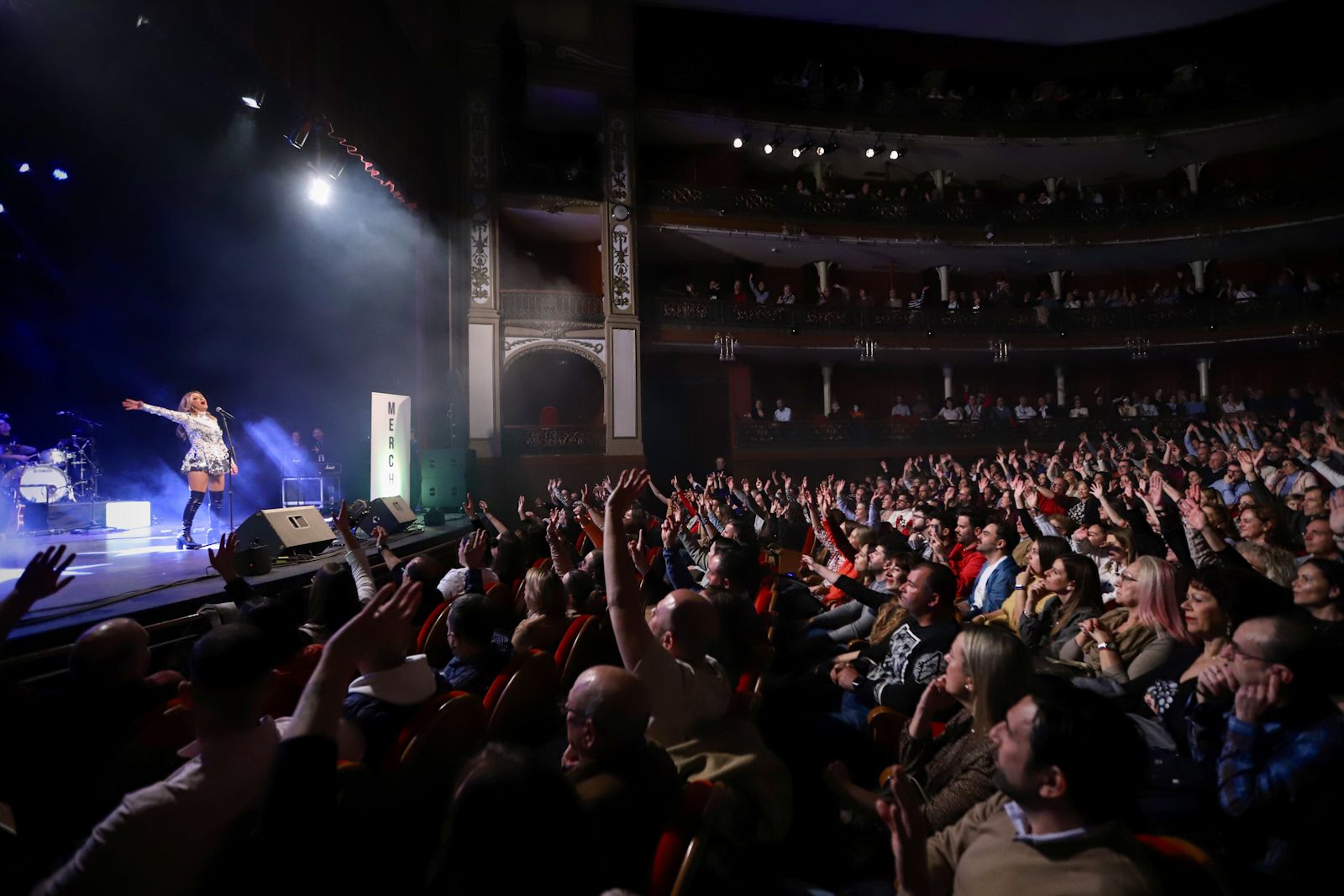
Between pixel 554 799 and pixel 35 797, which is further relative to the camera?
pixel 35 797

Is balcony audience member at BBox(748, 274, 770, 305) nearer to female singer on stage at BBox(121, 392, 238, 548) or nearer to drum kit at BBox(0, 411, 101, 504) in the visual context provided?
female singer on stage at BBox(121, 392, 238, 548)

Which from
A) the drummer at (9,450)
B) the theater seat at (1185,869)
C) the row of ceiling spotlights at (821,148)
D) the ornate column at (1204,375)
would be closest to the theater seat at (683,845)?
the theater seat at (1185,869)

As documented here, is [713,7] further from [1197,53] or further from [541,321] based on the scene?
[1197,53]

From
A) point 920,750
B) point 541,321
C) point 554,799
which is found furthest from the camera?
point 541,321

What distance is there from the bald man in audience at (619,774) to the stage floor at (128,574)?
3.12 metres

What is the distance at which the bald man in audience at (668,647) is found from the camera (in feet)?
6.52

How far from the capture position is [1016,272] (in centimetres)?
1941

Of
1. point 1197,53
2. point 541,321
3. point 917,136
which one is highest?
point 1197,53

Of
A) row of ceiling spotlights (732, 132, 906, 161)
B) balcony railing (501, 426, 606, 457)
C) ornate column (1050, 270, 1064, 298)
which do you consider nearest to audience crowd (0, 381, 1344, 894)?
balcony railing (501, 426, 606, 457)

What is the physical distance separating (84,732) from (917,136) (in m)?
18.8

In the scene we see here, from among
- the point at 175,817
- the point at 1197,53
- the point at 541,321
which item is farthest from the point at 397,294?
the point at 1197,53

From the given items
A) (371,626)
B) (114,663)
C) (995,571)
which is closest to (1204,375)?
(995,571)

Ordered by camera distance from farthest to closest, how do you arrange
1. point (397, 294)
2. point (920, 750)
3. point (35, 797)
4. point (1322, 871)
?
point (397, 294) → point (920, 750) → point (35, 797) → point (1322, 871)

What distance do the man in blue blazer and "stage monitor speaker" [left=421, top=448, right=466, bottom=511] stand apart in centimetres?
877
